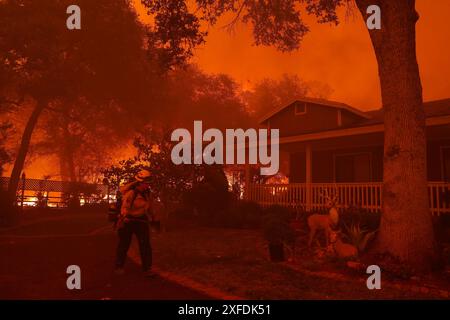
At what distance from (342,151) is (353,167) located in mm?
868

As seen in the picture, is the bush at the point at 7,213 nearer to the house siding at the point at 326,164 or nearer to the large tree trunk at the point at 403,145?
the house siding at the point at 326,164

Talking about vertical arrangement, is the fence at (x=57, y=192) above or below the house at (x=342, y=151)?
below

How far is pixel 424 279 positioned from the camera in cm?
605

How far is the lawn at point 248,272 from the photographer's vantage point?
528cm

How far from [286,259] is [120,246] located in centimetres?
333

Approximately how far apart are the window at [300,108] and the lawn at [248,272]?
10.7 meters

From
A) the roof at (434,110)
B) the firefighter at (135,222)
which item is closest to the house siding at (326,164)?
the roof at (434,110)

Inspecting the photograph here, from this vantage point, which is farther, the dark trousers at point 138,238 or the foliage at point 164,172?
the foliage at point 164,172

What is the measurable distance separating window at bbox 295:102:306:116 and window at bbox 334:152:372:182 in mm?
3627

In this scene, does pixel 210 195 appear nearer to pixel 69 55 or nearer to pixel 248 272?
pixel 248 272

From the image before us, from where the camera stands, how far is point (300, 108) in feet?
65.8

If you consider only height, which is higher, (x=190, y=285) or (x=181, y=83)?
(x=181, y=83)
